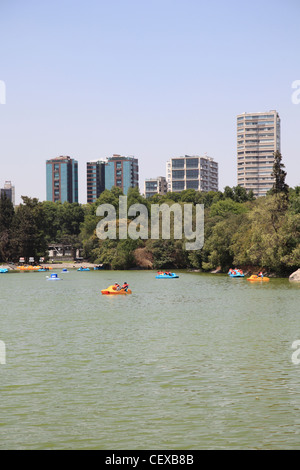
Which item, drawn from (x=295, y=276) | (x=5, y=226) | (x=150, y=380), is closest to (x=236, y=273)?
(x=295, y=276)

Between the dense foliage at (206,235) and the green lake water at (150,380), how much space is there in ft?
97.2

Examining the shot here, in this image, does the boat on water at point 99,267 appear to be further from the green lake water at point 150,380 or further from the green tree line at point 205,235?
the green lake water at point 150,380

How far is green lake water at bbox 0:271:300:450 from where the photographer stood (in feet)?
42.2

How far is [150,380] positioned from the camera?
1758 cm

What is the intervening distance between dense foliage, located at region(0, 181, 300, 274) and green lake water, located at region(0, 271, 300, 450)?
29626mm

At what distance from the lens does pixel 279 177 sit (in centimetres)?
6806

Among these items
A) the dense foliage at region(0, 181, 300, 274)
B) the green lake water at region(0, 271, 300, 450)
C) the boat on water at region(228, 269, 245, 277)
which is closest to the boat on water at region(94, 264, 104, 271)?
the dense foliage at region(0, 181, 300, 274)

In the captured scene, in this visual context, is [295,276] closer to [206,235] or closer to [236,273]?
[236,273]

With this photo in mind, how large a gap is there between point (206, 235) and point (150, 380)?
66.0 meters

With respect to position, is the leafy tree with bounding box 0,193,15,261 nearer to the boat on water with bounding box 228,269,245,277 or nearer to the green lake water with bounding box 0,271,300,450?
the boat on water with bounding box 228,269,245,277

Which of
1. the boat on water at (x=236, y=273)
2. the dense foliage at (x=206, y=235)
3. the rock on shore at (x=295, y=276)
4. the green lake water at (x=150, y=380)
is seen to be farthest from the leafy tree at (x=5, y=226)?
the green lake water at (x=150, y=380)

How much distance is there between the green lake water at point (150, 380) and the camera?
1286 cm

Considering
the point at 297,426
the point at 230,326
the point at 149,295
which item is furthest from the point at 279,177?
the point at 297,426

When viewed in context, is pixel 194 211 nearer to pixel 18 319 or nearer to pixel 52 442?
pixel 18 319
